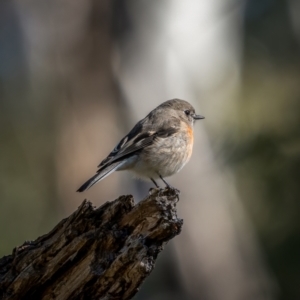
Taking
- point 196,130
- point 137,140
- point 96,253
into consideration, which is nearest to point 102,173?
point 137,140

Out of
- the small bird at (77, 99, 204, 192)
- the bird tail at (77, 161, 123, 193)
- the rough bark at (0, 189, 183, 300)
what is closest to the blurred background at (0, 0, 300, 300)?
the small bird at (77, 99, 204, 192)

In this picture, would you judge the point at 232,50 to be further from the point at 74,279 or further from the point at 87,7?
the point at 74,279

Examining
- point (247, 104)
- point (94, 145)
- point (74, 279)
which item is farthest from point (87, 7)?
point (74, 279)

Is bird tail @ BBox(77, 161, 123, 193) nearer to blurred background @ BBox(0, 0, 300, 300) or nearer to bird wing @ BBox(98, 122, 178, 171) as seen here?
bird wing @ BBox(98, 122, 178, 171)

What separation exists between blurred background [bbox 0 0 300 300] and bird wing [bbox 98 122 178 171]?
3043 mm

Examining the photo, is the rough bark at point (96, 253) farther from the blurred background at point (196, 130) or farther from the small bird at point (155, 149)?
the blurred background at point (196, 130)

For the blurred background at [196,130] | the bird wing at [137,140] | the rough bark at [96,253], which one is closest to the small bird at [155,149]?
the bird wing at [137,140]

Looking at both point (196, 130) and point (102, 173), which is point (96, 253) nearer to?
point (102, 173)

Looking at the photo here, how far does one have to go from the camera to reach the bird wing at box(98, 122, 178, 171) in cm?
590

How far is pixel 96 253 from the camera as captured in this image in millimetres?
3943

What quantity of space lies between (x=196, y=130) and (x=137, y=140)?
11.8 feet

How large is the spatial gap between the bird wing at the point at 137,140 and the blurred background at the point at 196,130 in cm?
304

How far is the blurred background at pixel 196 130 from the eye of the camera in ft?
31.5

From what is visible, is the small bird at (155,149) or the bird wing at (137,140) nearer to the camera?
the bird wing at (137,140)
